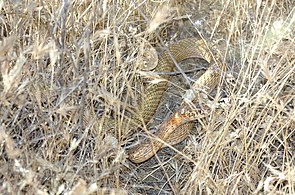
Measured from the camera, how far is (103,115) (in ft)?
8.13

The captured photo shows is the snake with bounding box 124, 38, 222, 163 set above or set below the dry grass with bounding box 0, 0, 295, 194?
below

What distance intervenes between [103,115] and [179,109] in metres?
0.91

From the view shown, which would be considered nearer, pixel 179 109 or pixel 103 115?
pixel 103 115

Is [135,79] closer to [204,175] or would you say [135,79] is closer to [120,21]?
[120,21]

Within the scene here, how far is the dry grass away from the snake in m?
0.09

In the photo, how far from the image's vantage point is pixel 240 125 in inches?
110

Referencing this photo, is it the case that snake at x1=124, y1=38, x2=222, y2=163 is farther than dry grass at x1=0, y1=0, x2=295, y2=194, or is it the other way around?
snake at x1=124, y1=38, x2=222, y2=163

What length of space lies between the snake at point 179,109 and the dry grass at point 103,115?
92 millimetres

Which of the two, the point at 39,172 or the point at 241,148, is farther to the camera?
the point at 241,148

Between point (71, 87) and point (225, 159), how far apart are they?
89 cm

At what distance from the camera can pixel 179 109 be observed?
131 inches

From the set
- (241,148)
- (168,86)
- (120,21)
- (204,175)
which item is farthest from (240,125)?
(168,86)

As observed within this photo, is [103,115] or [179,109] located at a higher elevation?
[103,115]

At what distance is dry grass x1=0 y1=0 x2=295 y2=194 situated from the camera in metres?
2.34
